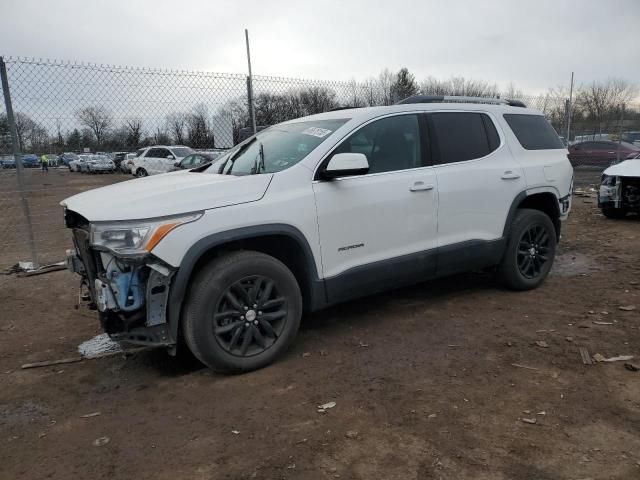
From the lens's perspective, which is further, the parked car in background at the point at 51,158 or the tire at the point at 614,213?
the parked car in background at the point at 51,158

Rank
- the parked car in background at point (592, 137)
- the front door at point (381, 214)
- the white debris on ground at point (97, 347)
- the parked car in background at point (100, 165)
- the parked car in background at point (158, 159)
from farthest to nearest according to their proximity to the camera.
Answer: the parked car in background at point (100, 165), the parked car in background at point (158, 159), the parked car in background at point (592, 137), the white debris on ground at point (97, 347), the front door at point (381, 214)

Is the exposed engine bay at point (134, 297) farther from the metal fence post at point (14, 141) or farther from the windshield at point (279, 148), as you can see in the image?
the metal fence post at point (14, 141)

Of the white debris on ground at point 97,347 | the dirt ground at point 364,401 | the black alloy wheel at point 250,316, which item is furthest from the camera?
the white debris on ground at point 97,347

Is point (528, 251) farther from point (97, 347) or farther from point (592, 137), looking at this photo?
point (592, 137)

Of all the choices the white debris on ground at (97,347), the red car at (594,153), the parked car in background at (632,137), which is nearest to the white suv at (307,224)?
the white debris on ground at (97,347)

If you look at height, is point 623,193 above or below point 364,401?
above

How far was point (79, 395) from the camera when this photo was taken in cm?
345

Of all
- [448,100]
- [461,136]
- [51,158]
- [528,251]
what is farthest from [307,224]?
[51,158]

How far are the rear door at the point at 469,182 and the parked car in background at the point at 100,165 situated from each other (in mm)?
33315

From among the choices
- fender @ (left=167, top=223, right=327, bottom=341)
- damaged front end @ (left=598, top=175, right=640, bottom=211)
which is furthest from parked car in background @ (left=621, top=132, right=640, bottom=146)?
fender @ (left=167, top=223, right=327, bottom=341)

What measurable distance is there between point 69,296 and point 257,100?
4499 mm

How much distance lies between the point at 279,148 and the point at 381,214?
1.02 metres

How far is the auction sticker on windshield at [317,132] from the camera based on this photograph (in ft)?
13.3

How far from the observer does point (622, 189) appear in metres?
9.27
